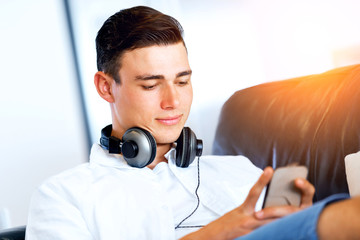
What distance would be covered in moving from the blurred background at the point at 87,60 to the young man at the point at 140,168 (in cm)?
89

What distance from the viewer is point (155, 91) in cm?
143

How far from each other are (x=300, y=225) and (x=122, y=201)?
2.37 feet

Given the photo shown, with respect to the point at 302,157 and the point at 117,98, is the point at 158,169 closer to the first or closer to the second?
the point at 117,98

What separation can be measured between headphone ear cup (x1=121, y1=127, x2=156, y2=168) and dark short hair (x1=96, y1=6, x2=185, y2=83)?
19cm

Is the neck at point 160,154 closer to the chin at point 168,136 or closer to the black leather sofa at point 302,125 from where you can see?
the chin at point 168,136

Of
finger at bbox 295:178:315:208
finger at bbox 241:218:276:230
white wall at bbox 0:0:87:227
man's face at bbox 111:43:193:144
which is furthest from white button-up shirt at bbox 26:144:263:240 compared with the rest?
white wall at bbox 0:0:87:227

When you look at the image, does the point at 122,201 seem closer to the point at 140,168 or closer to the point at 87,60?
the point at 140,168

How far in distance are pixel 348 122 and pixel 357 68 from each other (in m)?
0.22

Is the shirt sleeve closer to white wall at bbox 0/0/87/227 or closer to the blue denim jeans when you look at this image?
the blue denim jeans

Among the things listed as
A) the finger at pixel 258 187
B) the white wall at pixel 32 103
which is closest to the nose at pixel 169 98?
the finger at pixel 258 187

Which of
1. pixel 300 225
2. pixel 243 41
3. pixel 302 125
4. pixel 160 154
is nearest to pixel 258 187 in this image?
pixel 300 225

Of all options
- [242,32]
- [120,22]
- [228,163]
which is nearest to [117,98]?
[120,22]

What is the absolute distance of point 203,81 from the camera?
2.76 meters

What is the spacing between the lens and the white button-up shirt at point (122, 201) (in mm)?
1296
